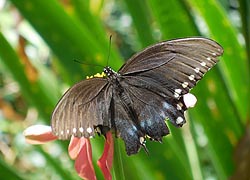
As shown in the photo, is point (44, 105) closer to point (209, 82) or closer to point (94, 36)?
point (94, 36)

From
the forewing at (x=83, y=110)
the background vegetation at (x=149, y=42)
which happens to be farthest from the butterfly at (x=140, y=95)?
the background vegetation at (x=149, y=42)

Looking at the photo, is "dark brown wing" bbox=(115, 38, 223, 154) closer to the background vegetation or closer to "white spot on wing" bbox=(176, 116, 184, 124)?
"white spot on wing" bbox=(176, 116, 184, 124)

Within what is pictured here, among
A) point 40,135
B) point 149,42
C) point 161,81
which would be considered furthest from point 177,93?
point 149,42

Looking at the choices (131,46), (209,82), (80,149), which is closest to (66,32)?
(209,82)

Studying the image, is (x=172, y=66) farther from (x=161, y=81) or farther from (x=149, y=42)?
(x=149, y=42)

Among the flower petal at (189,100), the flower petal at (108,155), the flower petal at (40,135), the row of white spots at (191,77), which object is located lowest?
the flower petal at (108,155)

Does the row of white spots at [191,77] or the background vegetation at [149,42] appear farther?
the background vegetation at [149,42]

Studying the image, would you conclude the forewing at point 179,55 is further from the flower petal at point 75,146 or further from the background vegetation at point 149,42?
the background vegetation at point 149,42
